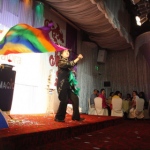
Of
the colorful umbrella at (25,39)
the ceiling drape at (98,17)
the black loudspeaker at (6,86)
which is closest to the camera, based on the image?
the colorful umbrella at (25,39)

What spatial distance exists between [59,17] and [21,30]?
4135 mm

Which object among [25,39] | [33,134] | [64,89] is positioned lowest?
[33,134]

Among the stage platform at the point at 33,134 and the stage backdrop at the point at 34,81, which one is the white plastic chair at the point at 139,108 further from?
the stage platform at the point at 33,134

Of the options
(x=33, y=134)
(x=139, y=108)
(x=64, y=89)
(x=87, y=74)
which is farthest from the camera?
(x=87, y=74)

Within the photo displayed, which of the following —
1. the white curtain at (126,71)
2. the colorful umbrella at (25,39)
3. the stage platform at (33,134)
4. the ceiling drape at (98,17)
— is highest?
the ceiling drape at (98,17)

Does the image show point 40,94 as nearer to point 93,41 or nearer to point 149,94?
point 93,41

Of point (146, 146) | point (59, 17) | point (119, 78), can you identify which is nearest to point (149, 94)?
point (119, 78)

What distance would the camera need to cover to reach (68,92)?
10.5 ft

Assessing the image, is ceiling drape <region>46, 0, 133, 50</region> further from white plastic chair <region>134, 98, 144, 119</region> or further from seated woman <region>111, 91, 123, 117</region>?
white plastic chair <region>134, 98, 144, 119</region>

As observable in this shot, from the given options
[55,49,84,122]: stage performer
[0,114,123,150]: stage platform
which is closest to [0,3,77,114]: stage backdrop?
[55,49,84,122]: stage performer

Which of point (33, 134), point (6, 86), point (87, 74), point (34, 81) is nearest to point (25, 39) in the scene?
point (6, 86)

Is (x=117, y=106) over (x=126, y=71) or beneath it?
beneath

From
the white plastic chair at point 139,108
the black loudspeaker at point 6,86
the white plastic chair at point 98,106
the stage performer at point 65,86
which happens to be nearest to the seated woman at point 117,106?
the white plastic chair at point 98,106

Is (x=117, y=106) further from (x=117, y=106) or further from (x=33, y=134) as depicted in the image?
(x=33, y=134)
